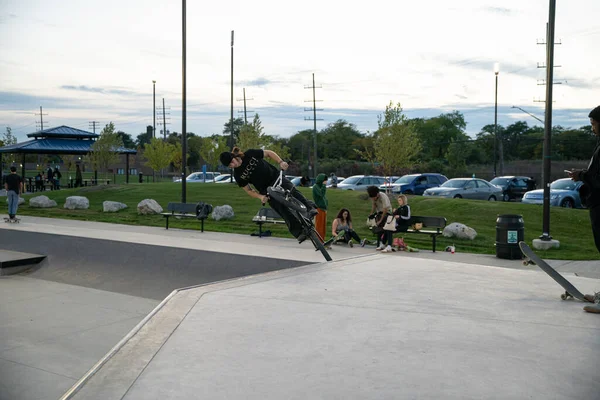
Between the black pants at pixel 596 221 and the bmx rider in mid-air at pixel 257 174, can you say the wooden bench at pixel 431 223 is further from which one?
the black pants at pixel 596 221

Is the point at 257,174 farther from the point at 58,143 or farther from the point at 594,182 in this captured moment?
the point at 58,143

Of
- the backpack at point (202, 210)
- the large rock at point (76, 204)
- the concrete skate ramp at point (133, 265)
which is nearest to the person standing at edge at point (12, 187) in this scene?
the concrete skate ramp at point (133, 265)

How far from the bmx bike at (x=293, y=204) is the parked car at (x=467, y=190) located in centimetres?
1863

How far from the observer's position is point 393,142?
27078mm

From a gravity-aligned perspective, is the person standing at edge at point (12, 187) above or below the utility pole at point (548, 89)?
below

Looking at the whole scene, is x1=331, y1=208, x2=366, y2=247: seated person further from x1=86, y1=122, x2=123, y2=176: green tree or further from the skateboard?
x1=86, y1=122, x2=123, y2=176: green tree

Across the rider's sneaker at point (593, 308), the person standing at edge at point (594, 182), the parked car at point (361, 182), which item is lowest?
the rider's sneaker at point (593, 308)

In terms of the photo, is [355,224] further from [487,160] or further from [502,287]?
[487,160]

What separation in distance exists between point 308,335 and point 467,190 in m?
24.2

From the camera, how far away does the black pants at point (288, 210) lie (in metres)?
10.1

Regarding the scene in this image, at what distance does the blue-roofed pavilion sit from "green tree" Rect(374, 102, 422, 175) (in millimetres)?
20103

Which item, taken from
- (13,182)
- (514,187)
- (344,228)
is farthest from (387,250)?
(514,187)

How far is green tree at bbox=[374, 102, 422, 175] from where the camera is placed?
27.1 metres

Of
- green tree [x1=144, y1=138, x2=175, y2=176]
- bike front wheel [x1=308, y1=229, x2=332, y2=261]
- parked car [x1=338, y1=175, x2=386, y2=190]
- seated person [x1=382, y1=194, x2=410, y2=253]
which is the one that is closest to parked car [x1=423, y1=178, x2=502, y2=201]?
parked car [x1=338, y1=175, x2=386, y2=190]
